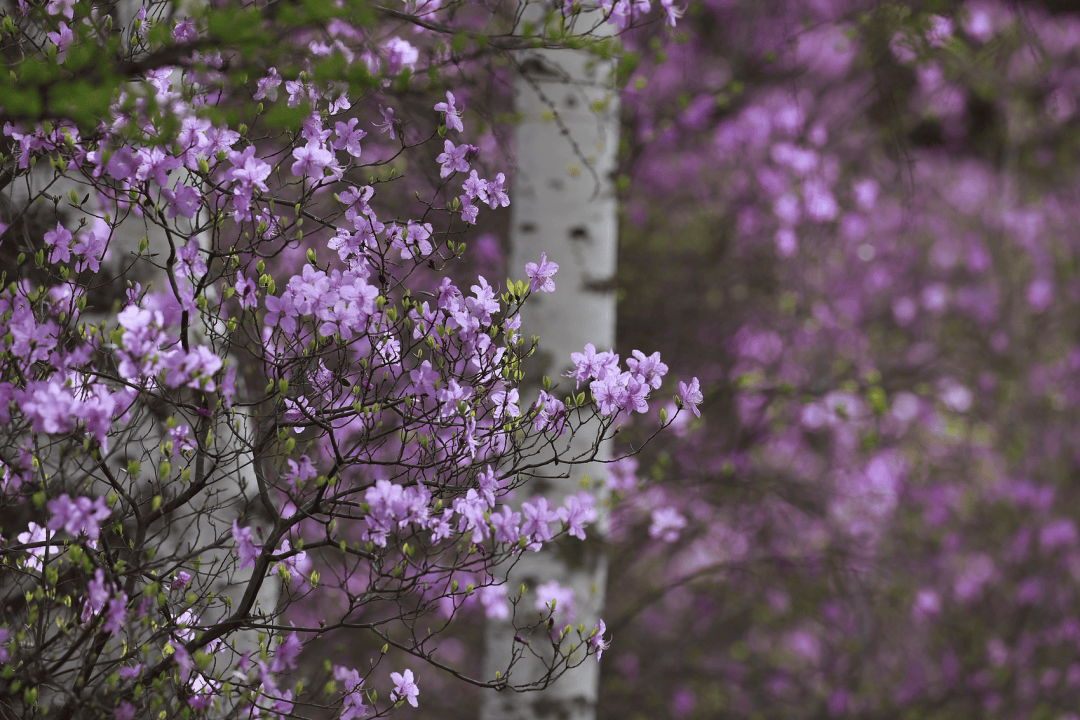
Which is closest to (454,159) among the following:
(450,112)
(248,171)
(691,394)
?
(450,112)

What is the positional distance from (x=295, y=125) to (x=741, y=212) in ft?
16.5

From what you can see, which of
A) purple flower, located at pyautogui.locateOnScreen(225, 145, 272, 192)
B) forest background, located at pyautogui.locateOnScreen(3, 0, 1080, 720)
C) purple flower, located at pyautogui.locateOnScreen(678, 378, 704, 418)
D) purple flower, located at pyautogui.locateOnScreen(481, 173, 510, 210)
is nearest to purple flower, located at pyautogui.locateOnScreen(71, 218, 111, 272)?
purple flower, located at pyautogui.locateOnScreen(225, 145, 272, 192)

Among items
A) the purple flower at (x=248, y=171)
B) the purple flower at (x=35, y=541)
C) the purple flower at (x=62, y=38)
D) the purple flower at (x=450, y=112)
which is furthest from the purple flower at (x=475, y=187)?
the purple flower at (x=35, y=541)

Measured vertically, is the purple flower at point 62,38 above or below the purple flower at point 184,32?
below

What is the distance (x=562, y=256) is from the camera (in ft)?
10.3

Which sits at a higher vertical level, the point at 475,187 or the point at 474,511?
the point at 475,187

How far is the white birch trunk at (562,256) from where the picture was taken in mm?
3084

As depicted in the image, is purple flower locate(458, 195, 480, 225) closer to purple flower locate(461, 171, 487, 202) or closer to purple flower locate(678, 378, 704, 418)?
purple flower locate(461, 171, 487, 202)

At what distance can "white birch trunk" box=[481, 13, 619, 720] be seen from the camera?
3084mm

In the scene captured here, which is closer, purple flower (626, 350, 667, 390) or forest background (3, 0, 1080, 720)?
purple flower (626, 350, 667, 390)

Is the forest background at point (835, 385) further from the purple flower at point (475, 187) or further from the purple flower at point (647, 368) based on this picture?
the purple flower at point (647, 368)

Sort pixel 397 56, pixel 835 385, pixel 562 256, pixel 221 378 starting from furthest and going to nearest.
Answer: pixel 835 385 < pixel 562 256 < pixel 397 56 < pixel 221 378

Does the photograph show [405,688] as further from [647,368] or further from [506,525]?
[647,368]

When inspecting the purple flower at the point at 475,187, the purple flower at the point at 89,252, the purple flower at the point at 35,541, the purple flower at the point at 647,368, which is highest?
the purple flower at the point at 475,187
